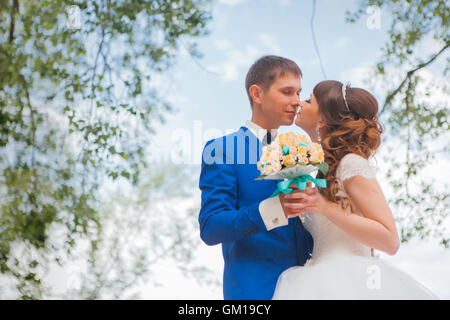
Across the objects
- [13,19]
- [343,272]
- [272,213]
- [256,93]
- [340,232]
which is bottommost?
[343,272]

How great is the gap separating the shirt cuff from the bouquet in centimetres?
6

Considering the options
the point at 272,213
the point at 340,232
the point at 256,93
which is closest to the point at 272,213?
the point at 272,213

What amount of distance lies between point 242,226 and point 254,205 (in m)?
0.10

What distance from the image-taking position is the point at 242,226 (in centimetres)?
192

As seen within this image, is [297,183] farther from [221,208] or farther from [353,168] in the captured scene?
[353,168]

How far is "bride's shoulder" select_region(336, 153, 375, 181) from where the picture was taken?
2.23 metres

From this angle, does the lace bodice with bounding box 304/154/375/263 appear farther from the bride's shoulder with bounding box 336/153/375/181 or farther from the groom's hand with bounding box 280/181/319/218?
the groom's hand with bounding box 280/181/319/218

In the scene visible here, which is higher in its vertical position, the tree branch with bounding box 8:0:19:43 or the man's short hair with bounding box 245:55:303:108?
the tree branch with bounding box 8:0:19:43

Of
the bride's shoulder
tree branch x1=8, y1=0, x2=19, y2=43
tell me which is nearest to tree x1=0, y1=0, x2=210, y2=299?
tree branch x1=8, y1=0, x2=19, y2=43

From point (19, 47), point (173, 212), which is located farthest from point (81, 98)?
point (173, 212)
